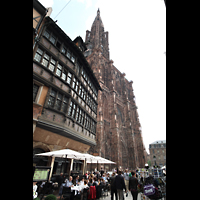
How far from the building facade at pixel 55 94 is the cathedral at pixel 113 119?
13.9 m

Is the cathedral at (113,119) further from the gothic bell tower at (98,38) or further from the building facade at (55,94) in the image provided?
the building facade at (55,94)

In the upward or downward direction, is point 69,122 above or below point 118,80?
below

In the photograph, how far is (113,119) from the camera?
30578 millimetres

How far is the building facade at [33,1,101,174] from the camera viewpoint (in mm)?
8133

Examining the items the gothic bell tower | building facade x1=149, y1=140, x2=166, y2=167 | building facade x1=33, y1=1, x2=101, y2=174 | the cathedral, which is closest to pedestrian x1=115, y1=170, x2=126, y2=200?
building facade x1=33, y1=1, x2=101, y2=174

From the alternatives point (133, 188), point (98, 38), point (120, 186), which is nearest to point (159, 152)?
point (98, 38)

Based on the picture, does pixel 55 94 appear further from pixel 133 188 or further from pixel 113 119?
pixel 113 119
